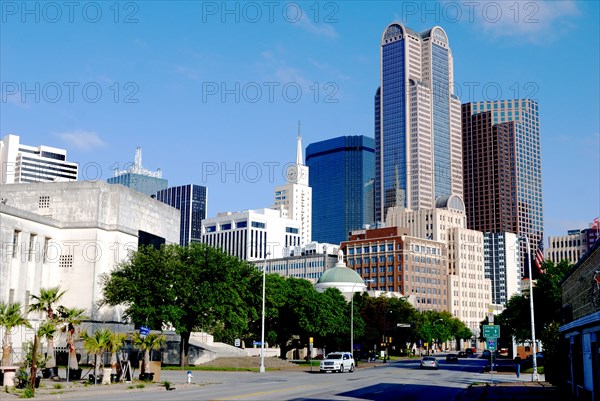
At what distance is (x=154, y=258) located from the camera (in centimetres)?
7825

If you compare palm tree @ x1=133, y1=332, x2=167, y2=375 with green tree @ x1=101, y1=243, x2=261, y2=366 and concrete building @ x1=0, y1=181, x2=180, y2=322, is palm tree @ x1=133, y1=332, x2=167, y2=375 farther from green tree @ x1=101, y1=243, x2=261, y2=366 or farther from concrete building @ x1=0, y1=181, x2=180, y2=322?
concrete building @ x1=0, y1=181, x2=180, y2=322

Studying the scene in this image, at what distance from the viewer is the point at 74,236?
290 feet

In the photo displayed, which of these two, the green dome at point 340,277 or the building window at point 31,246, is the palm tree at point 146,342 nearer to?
the building window at point 31,246

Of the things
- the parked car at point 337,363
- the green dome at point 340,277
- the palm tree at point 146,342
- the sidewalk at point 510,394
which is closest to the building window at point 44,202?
the parked car at point 337,363

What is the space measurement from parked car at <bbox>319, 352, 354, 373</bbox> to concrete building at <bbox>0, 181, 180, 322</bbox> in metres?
31.3

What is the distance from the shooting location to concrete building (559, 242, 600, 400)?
105 ft

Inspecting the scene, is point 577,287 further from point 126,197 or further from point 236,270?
point 126,197

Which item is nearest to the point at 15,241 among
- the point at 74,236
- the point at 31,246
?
the point at 31,246

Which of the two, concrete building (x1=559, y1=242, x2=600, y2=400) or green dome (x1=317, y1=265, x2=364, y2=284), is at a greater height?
green dome (x1=317, y1=265, x2=364, y2=284)

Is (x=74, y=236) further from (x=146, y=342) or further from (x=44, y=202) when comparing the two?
(x=146, y=342)

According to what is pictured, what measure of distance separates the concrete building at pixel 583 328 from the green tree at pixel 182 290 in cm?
4186

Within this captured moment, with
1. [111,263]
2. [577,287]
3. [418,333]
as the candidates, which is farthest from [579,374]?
[418,333]

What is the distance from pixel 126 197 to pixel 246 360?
26610 mm

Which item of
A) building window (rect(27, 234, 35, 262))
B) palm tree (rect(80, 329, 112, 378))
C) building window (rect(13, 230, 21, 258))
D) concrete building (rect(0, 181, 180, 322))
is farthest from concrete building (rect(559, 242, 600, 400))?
building window (rect(27, 234, 35, 262))
